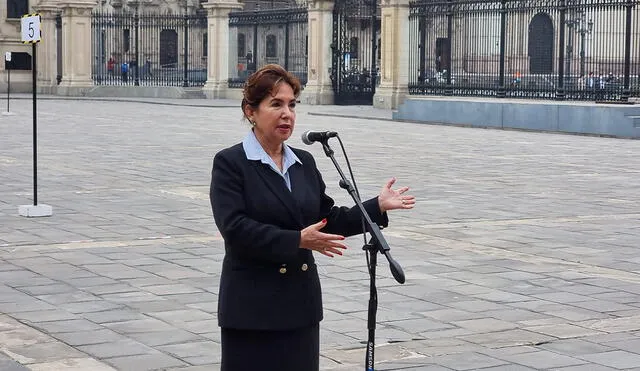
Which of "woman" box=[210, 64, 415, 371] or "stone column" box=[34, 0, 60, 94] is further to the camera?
"stone column" box=[34, 0, 60, 94]

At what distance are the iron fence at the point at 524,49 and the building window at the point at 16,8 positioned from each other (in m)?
23.2

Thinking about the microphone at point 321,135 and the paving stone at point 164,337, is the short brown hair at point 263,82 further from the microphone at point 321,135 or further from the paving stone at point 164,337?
the paving stone at point 164,337

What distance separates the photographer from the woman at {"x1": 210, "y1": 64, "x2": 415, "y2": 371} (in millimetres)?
4215

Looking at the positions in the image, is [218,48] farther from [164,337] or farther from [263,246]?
[263,246]

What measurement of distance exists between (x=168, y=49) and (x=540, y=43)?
29.5 meters

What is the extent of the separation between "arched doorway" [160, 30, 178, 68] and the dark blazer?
54.4 metres

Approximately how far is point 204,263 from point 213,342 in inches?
108

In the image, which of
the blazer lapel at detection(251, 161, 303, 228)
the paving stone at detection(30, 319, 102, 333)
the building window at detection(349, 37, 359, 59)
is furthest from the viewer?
the building window at detection(349, 37, 359, 59)

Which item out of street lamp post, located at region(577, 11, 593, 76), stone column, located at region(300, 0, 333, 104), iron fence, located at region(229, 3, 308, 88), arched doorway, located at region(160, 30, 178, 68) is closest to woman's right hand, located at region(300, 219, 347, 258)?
street lamp post, located at region(577, 11, 593, 76)

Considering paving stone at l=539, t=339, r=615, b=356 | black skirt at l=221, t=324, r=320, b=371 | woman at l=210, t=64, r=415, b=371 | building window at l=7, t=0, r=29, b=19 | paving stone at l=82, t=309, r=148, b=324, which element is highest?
building window at l=7, t=0, r=29, b=19

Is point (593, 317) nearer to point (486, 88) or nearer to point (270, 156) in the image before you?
point (270, 156)

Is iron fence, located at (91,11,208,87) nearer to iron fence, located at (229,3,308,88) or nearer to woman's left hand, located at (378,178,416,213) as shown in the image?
iron fence, located at (229,3,308,88)

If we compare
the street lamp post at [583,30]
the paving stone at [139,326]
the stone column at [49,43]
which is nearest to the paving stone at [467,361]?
the paving stone at [139,326]

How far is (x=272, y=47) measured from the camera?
45156mm
